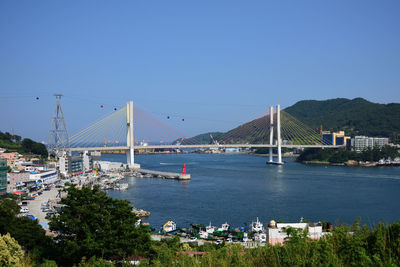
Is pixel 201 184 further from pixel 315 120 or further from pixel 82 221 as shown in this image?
pixel 315 120

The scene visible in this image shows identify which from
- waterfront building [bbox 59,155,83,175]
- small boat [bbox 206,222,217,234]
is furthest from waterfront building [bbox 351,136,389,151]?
small boat [bbox 206,222,217,234]

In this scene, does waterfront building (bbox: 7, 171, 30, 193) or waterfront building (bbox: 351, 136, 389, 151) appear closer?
waterfront building (bbox: 7, 171, 30, 193)

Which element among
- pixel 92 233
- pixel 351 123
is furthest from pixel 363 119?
pixel 92 233

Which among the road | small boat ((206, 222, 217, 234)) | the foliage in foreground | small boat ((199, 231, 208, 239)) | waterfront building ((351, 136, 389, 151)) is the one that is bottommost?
small boat ((199, 231, 208, 239))

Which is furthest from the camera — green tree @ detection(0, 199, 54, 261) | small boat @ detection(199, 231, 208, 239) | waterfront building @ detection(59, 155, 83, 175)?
waterfront building @ detection(59, 155, 83, 175)

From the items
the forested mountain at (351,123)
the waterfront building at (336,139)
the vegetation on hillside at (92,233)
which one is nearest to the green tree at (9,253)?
the vegetation on hillside at (92,233)

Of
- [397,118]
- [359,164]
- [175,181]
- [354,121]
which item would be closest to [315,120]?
[354,121]

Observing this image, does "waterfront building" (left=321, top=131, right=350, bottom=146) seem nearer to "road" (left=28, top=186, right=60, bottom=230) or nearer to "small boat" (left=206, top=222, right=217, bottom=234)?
"road" (left=28, top=186, right=60, bottom=230)

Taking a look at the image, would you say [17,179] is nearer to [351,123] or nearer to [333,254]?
[333,254]
